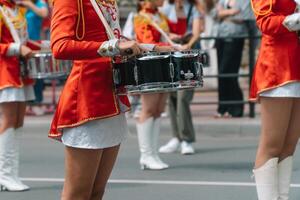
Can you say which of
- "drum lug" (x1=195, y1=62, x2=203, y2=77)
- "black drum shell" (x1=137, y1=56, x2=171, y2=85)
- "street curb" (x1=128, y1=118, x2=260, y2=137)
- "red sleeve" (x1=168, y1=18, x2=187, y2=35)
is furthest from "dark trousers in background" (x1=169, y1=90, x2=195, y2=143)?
"black drum shell" (x1=137, y1=56, x2=171, y2=85)

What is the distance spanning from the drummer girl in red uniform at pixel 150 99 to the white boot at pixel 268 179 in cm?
308

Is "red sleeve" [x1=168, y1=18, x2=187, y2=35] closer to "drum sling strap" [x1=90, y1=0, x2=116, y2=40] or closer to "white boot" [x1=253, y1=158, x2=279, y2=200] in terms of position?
"white boot" [x1=253, y1=158, x2=279, y2=200]

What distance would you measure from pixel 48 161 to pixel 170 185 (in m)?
1.96

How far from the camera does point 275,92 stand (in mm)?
5160

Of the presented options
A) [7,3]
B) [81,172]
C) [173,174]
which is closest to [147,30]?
[173,174]

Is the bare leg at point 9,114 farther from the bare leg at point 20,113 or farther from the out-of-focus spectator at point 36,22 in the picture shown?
the out-of-focus spectator at point 36,22

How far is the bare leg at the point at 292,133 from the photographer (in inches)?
206

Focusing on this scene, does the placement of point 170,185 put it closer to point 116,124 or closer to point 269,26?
point 269,26

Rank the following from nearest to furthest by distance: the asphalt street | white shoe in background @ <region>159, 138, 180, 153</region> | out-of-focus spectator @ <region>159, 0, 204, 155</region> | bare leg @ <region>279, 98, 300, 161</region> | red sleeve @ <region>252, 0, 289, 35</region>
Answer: red sleeve @ <region>252, 0, 289, 35</region>
bare leg @ <region>279, 98, 300, 161</region>
the asphalt street
out-of-focus spectator @ <region>159, 0, 204, 155</region>
white shoe in background @ <region>159, 138, 180, 153</region>

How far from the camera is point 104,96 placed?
4234 millimetres

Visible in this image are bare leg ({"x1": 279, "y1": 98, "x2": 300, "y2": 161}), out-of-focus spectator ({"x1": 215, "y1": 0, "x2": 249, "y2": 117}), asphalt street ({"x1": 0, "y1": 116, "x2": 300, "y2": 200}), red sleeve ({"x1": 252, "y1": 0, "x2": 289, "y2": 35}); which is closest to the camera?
red sleeve ({"x1": 252, "y1": 0, "x2": 289, "y2": 35})

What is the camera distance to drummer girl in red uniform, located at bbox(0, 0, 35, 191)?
273 inches

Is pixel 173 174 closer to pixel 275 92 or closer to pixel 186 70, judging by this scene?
pixel 275 92

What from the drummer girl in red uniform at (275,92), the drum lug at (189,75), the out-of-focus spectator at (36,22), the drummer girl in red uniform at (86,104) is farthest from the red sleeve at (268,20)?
the out-of-focus spectator at (36,22)
